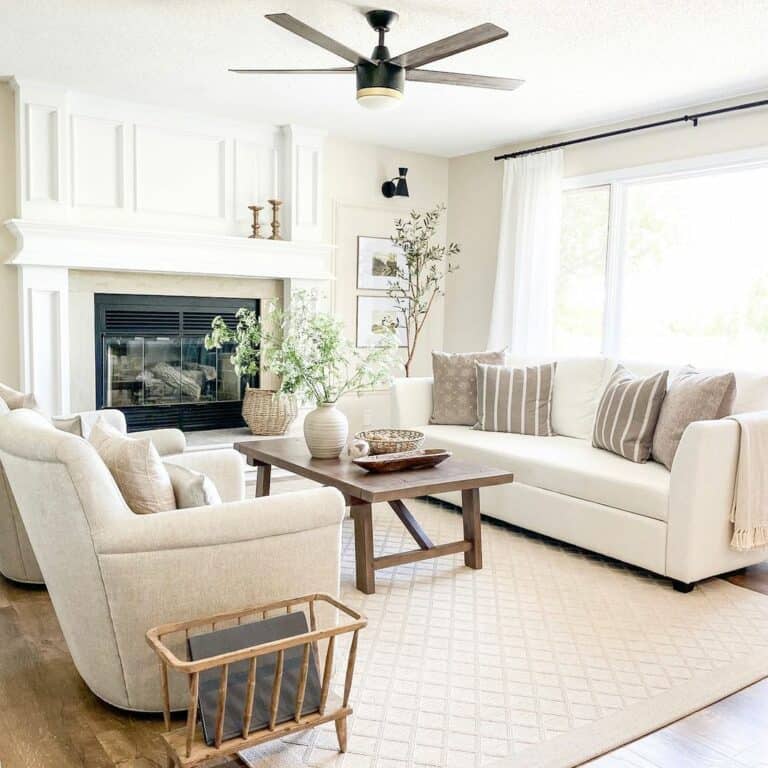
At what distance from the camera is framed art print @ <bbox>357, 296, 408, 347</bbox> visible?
634 centimetres

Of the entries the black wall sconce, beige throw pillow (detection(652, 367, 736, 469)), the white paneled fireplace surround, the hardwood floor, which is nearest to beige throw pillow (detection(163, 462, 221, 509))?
the hardwood floor

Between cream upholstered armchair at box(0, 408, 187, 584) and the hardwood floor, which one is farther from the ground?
cream upholstered armchair at box(0, 408, 187, 584)

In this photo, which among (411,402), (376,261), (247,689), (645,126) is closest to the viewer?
(247,689)

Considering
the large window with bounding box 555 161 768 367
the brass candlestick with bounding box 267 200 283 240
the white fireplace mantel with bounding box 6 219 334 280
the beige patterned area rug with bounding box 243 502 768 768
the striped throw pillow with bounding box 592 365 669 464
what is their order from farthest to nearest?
1. the brass candlestick with bounding box 267 200 283 240
2. the white fireplace mantel with bounding box 6 219 334 280
3. the large window with bounding box 555 161 768 367
4. the striped throw pillow with bounding box 592 365 669 464
5. the beige patterned area rug with bounding box 243 502 768 768

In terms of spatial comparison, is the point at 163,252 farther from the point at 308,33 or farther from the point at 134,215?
the point at 308,33

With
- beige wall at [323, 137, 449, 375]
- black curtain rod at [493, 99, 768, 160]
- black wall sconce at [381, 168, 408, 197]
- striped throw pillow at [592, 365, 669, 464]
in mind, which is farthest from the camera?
black wall sconce at [381, 168, 408, 197]

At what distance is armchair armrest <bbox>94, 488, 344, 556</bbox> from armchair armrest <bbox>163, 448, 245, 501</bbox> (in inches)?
34.5

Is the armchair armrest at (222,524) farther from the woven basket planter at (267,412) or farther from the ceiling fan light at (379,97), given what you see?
the woven basket planter at (267,412)

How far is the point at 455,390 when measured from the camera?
4816mm

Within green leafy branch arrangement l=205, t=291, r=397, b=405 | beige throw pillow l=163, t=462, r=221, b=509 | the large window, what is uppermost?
the large window

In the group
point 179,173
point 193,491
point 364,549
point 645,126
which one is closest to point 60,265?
point 179,173

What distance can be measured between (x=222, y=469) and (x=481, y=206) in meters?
4.10

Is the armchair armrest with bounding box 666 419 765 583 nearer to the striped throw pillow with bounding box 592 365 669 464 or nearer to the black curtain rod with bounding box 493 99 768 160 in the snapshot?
the striped throw pillow with bounding box 592 365 669 464

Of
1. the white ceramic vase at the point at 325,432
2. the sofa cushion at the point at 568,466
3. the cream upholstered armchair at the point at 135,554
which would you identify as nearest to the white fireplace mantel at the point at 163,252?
the sofa cushion at the point at 568,466
